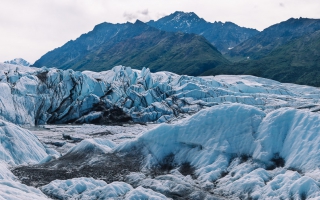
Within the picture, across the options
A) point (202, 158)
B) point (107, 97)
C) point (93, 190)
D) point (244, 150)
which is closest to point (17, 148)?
point (93, 190)

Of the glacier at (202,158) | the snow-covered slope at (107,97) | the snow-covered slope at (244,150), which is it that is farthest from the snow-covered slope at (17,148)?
the snow-covered slope at (107,97)

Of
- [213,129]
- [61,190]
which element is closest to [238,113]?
A: [213,129]

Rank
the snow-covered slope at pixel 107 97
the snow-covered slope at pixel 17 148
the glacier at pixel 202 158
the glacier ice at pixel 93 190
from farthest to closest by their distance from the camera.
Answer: the snow-covered slope at pixel 107 97 < the snow-covered slope at pixel 17 148 < the glacier at pixel 202 158 < the glacier ice at pixel 93 190

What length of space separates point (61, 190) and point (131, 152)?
1264cm

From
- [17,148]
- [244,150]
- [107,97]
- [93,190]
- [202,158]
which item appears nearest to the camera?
[93,190]

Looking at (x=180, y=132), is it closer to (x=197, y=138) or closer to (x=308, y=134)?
(x=197, y=138)

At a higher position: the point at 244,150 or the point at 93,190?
the point at 244,150

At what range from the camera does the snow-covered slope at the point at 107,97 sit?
105438 millimetres

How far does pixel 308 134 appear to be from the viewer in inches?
1427

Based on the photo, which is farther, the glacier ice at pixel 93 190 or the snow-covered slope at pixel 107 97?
the snow-covered slope at pixel 107 97

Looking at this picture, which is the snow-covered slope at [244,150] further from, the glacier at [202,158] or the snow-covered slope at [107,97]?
the snow-covered slope at [107,97]

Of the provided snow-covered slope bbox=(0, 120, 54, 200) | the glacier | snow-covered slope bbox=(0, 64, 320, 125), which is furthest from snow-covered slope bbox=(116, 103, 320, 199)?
snow-covered slope bbox=(0, 64, 320, 125)

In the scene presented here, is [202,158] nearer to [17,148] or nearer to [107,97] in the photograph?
[17,148]

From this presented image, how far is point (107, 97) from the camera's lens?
121500mm
